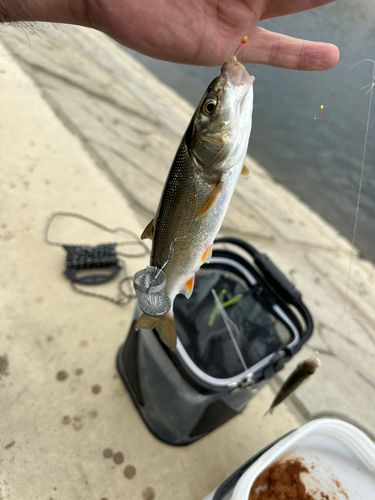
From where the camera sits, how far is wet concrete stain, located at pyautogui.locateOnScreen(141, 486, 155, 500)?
1.76 metres

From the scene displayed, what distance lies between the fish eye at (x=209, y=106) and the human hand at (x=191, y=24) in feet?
1.68

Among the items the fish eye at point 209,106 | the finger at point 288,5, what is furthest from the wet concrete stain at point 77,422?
the finger at point 288,5

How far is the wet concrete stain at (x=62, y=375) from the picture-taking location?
2.09m

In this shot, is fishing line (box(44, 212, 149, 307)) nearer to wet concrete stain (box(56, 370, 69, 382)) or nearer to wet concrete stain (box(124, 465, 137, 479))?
wet concrete stain (box(56, 370, 69, 382))

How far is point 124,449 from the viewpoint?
6.20 feet

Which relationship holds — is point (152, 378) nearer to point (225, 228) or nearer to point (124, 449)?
point (124, 449)

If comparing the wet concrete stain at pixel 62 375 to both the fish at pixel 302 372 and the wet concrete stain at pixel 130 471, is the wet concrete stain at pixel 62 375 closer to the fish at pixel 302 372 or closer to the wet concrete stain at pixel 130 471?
the wet concrete stain at pixel 130 471

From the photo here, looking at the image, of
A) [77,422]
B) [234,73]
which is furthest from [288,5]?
[77,422]

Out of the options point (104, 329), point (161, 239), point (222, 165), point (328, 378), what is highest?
A: point (222, 165)

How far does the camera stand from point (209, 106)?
1.13 meters

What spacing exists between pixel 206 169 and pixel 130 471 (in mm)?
1728

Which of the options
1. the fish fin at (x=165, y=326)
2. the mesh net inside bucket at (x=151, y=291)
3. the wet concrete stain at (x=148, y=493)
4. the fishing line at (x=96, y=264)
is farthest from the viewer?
the fishing line at (x=96, y=264)

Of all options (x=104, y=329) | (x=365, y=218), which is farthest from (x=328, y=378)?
(x=365, y=218)

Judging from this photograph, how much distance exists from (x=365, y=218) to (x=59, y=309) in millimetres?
4618
